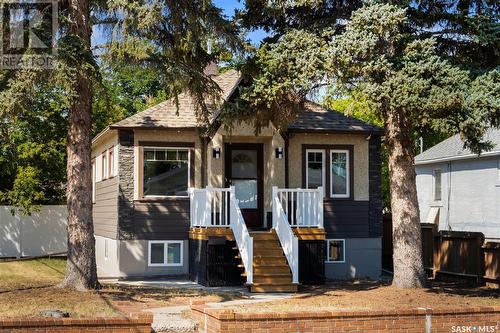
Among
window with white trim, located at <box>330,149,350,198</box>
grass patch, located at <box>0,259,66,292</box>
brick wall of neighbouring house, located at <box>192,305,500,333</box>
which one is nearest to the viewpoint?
brick wall of neighbouring house, located at <box>192,305,500,333</box>

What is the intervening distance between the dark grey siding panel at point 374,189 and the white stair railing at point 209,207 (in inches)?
196

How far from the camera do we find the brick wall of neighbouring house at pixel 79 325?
9547 millimetres

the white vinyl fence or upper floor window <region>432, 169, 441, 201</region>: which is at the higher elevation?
upper floor window <region>432, 169, 441, 201</region>

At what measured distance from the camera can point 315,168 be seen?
72.7 feet

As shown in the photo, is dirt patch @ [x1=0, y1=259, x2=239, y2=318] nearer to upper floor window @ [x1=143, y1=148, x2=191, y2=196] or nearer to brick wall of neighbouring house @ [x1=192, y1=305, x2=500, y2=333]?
brick wall of neighbouring house @ [x1=192, y1=305, x2=500, y2=333]

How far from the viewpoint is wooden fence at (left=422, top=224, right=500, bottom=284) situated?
18859mm

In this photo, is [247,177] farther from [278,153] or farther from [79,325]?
[79,325]

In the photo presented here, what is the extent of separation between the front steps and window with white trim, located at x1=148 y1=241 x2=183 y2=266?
2974mm

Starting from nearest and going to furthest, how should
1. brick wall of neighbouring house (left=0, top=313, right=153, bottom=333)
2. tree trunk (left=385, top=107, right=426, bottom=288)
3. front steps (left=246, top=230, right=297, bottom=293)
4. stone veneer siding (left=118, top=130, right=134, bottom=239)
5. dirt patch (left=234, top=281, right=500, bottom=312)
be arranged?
brick wall of neighbouring house (left=0, top=313, right=153, bottom=333) → dirt patch (left=234, top=281, right=500, bottom=312) → tree trunk (left=385, top=107, right=426, bottom=288) → front steps (left=246, top=230, right=297, bottom=293) → stone veneer siding (left=118, top=130, right=134, bottom=239)

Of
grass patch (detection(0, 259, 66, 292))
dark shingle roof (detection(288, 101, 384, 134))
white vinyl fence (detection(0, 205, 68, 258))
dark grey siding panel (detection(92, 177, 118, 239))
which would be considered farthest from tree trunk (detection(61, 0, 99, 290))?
white vinyl fence (detection(0, 205, 68, 258))

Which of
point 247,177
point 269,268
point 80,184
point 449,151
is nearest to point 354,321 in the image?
point 269,268

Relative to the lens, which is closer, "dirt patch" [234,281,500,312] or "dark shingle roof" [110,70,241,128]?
"dirt patch" [234,281,500,312]

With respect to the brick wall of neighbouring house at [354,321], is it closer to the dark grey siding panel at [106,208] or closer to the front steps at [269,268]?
the front steps at [269,268]
